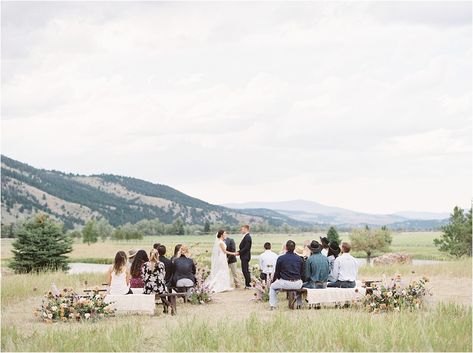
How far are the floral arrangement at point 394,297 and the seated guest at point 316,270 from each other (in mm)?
1276

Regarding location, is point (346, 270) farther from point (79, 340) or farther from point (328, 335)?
point (79, 340)

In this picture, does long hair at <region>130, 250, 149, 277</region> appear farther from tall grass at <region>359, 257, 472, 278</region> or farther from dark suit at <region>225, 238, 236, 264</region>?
tall grass at <region>359, 257, 472, 278</region>

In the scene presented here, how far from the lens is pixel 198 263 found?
22422mm

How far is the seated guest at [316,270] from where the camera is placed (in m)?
17.7

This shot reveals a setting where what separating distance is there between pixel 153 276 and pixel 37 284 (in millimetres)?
7392

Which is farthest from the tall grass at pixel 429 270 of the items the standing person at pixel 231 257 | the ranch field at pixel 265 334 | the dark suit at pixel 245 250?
the ranch field at pixel 265 334

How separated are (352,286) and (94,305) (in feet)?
21.4

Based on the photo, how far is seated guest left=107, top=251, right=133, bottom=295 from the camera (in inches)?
654

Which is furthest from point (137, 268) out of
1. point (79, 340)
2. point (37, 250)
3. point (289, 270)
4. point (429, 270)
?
point (37, 250)

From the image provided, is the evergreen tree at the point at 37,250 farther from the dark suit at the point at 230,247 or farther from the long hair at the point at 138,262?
the long hair at the point at 138,262

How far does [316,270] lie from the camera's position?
58.2 ft

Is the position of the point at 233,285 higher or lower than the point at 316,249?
lower

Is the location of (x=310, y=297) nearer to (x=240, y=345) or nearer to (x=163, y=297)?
(x=163, y=297)

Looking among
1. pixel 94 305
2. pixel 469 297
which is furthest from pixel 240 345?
pixel 469 297
